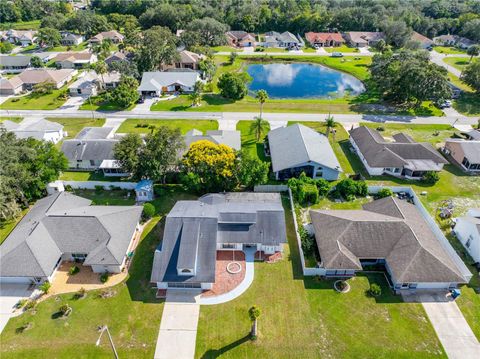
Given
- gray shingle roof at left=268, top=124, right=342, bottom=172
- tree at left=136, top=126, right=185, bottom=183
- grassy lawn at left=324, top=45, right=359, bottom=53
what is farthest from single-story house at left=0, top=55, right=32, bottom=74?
grassy lawn at left=324, top=45, right=359, bottom=53

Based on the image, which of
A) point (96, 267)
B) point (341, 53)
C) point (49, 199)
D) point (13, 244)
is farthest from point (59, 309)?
point (341, 53)

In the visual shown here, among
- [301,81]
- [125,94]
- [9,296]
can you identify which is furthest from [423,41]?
[9,296]

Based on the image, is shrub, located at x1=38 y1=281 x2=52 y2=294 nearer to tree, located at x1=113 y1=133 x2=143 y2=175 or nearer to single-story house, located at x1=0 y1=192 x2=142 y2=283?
single-story house, located at x1=0 y1=192 x2=142 y2=283

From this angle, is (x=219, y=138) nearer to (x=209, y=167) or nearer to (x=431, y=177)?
(x=209, y=167)

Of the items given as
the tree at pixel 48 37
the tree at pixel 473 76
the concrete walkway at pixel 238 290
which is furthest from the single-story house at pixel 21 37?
the tree at pixel 473 76

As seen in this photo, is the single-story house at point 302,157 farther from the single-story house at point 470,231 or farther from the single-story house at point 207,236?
the single-story house at point 470,231

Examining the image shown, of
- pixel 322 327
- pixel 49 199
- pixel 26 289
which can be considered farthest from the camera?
pixel 49 199

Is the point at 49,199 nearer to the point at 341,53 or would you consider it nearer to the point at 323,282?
the point at 323,282
